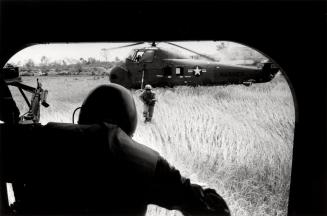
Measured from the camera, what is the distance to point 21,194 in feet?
3.79

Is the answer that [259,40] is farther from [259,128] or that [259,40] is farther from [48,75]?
[48,75]

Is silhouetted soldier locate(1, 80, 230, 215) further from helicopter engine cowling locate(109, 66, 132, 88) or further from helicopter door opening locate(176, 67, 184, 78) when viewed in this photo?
helicopter door opening locate(176, 67, 184, 78)

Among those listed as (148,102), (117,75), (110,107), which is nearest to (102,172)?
(110,107)

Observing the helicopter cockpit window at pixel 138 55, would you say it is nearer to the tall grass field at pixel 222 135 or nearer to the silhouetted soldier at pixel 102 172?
the tall grass field at pixel 222 135

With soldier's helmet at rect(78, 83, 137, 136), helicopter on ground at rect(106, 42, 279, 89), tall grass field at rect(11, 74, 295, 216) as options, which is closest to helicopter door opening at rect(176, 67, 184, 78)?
helicopter on ground at rect(106, 42, 279, 89)

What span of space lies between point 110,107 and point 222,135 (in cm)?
96

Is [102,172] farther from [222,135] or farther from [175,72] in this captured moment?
[175,72]

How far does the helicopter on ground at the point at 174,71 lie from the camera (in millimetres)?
1776

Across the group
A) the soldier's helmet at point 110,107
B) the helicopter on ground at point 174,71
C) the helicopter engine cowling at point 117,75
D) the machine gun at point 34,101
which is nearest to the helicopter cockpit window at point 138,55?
the helicopter on ground at point 174,71

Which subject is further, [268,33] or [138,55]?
[138,55]

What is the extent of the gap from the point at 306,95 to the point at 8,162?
49.0 inches

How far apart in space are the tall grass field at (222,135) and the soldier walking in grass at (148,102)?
0.03m

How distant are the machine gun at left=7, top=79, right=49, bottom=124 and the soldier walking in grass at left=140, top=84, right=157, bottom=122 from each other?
57 cm

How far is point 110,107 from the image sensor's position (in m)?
1.03
